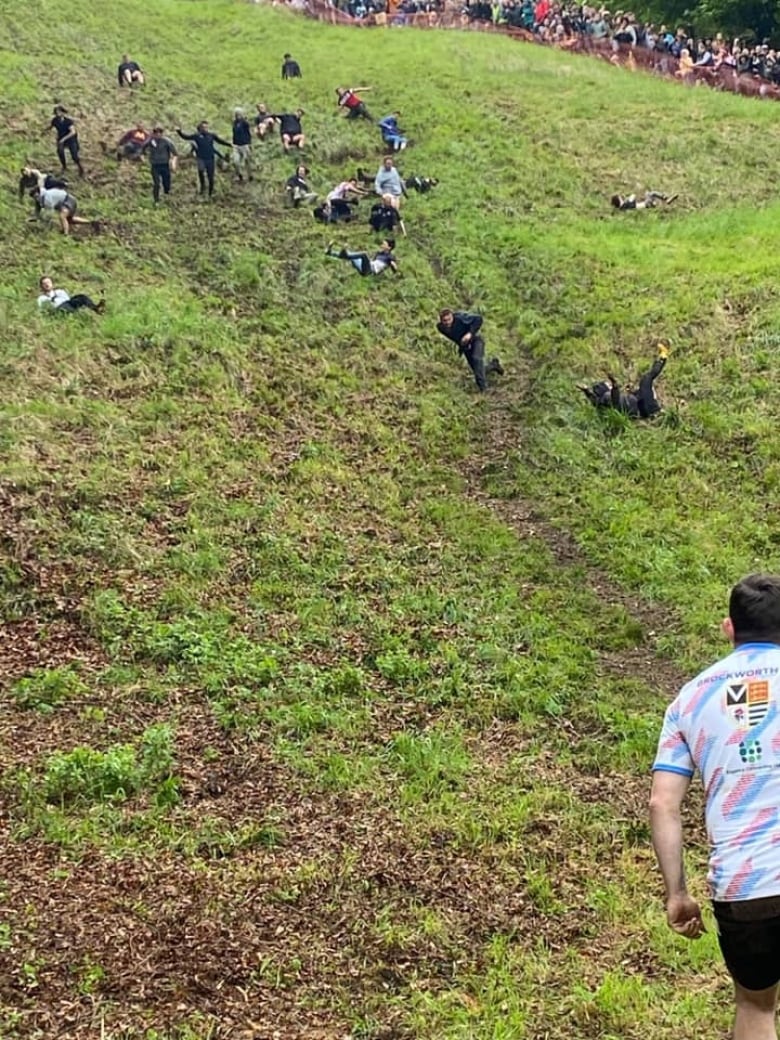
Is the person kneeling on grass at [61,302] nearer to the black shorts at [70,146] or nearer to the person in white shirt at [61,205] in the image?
the person in white shirt at [61,205]

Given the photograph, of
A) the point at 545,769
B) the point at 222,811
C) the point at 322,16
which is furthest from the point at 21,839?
the point at 322,16

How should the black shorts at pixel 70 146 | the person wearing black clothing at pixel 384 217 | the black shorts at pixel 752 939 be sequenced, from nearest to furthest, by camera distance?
the black shorts at pixel 752 939 → the person wearing black clothing at pixel 384 217 → the black shorts at pixel 70 146

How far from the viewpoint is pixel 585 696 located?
440 inches

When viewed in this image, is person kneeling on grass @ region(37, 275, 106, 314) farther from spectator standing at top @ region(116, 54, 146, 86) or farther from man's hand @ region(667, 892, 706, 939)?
man's hand @ region(667, 892, 706, 939)

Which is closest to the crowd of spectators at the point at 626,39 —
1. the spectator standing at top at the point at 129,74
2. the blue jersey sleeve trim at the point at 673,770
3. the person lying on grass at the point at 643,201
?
the person lying on grass at the point at 643,201

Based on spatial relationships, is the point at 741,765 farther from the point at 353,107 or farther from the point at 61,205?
the point at 353,107

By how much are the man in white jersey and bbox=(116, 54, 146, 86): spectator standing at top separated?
3197 cm

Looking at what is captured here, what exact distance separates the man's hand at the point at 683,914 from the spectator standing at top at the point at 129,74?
32.4m

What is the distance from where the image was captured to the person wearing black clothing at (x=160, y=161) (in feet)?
79.8

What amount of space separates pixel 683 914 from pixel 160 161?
2329cm

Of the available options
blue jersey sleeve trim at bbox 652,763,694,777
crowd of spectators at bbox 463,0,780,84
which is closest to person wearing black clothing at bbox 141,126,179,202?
crowd of spectators at bbox 463,0,780,84

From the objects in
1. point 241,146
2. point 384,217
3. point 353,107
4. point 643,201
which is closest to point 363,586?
point 384,217

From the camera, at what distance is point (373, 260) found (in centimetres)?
2262

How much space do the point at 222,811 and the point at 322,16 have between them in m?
38.7
